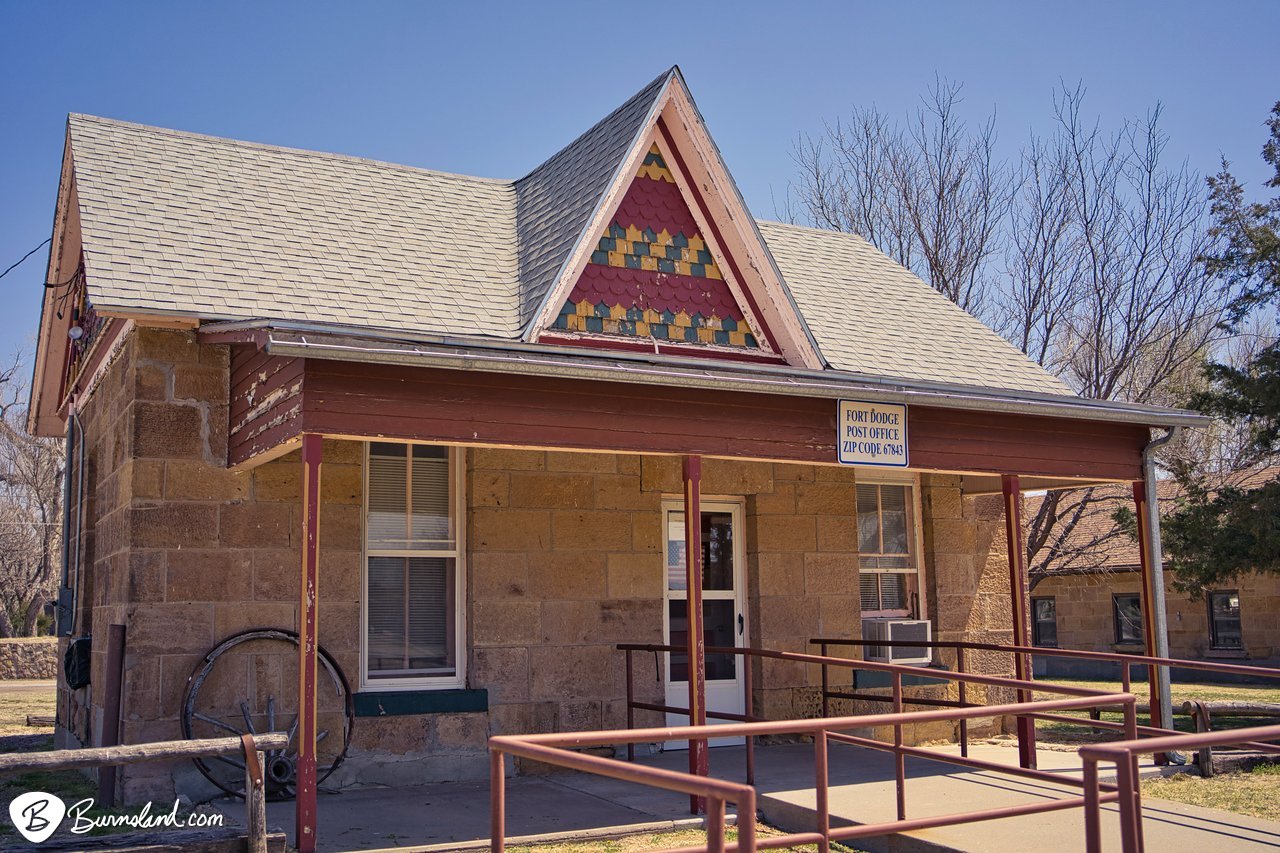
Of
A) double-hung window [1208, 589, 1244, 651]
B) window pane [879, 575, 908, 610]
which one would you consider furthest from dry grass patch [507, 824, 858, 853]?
double-hung window [1208, 589, 1244, 651]

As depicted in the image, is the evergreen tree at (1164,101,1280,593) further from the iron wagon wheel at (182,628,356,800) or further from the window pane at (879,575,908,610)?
the iron wagon wheel at (182,628,356,800)

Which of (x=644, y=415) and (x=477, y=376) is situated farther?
(x=644, y=415)

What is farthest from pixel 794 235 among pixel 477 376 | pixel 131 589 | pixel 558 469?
pixel 131 589

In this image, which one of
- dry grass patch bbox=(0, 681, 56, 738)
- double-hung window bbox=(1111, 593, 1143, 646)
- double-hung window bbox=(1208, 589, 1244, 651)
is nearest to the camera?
dry grass patch bbox=(0, 681, 56, 738)

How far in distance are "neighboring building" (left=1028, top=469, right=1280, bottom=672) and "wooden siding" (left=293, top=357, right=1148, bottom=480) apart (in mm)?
14641

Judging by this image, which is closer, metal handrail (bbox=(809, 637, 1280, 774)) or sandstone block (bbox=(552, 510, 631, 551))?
metal handrail (bbox=(809, 637, 1280, 774))

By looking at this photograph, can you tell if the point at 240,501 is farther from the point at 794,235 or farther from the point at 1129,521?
the point at 1129,521

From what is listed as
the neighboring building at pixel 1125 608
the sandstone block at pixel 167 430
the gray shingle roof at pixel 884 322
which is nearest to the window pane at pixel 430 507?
the sandstone block at pixel 167 430

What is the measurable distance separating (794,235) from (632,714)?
7442 millimetres

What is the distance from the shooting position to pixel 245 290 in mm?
9609

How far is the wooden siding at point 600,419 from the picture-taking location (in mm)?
7914

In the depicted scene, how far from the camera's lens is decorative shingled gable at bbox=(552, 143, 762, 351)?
10656mm

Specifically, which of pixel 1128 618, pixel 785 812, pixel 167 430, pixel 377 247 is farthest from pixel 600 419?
pixel 1128 618

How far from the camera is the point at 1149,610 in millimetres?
11117
